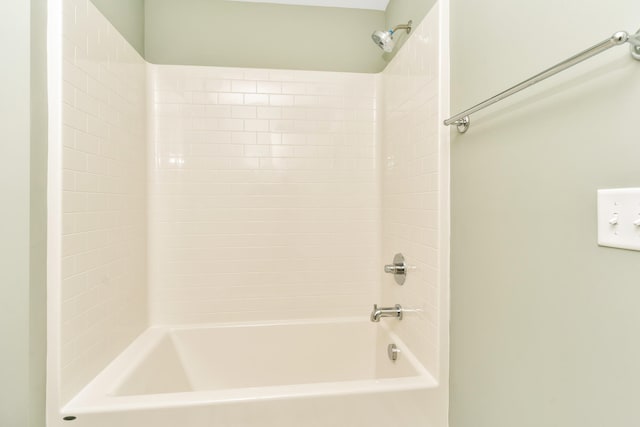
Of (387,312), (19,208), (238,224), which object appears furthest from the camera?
(238,224)

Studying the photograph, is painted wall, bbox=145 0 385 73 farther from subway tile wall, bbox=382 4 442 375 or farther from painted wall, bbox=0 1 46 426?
painted wall, bbox=0 1 46 426

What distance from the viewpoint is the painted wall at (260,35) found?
Answer: 211 centimetres

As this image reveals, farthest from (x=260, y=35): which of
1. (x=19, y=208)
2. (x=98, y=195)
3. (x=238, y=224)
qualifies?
(x=19, y=208)

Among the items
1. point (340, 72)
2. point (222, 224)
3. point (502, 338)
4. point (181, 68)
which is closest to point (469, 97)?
point (502, 338)

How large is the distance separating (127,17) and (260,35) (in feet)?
2.47

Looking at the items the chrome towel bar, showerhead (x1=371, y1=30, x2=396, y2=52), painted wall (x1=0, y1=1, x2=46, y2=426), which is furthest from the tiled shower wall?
the chrome towel bar

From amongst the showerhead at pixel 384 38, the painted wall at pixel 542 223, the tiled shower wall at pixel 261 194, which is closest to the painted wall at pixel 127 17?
the tiled shower wall at pixel 261 194

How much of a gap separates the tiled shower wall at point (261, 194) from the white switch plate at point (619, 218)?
1564 millimetres

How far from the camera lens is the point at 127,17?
1.82 m

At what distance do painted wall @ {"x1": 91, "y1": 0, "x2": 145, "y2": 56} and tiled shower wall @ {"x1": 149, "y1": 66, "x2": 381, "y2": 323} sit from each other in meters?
0.20

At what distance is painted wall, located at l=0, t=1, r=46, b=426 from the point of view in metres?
1.07

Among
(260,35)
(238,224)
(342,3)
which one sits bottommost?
(238,224)

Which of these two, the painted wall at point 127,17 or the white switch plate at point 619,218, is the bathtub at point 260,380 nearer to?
the white switch plate at point 619,218

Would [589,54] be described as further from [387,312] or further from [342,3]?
[342,3]
